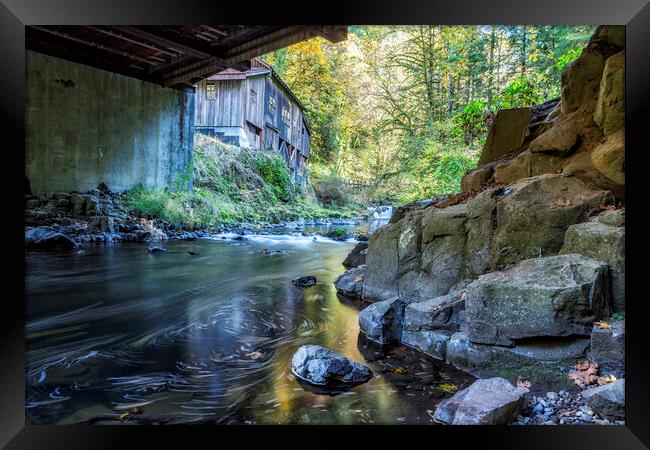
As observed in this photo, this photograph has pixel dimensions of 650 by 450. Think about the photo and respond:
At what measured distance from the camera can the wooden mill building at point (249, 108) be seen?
17656mm

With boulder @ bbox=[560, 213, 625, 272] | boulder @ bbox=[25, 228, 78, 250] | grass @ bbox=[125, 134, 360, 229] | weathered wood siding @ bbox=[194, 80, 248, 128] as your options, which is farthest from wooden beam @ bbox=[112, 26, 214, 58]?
weathered wood siding @ bbox=[194, 80, 248, 128]

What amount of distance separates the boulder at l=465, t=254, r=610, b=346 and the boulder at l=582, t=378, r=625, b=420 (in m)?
0.40

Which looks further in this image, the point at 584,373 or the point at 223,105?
the point at 223,105

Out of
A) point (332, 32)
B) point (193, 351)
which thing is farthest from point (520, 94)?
point (193, 351)

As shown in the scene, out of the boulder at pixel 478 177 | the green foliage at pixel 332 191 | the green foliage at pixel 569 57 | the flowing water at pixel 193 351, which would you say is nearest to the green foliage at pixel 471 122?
the boulder at pixel 478 177

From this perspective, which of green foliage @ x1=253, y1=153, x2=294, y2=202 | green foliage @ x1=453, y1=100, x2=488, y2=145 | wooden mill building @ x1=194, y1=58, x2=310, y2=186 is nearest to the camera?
green foliage @ x1=453, y1=100, x2=488, y2=145

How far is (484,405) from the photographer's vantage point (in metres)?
2.12

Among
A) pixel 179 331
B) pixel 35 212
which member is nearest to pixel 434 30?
pixel 179 331

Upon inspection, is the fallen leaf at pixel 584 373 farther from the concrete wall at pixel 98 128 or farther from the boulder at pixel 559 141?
the concrete wall at pixel 98 128

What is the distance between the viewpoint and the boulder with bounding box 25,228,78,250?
24.4 ft

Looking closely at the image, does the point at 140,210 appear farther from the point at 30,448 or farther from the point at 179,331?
the point at 30,448

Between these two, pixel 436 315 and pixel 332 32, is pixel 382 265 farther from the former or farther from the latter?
pixel 332 32

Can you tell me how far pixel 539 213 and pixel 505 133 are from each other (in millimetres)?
3143

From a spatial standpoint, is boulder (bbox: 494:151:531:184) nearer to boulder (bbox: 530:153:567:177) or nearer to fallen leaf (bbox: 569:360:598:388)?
boulder (bbox: 530:153:567:177)
